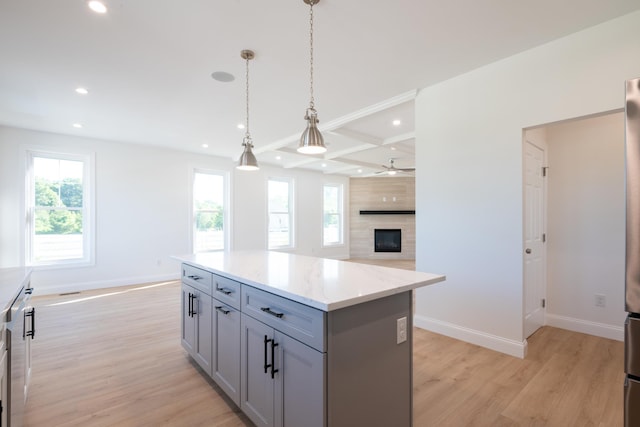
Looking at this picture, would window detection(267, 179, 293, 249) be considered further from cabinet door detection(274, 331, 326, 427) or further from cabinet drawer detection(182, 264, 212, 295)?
cabinet door detection(274, 331, 326, 427)

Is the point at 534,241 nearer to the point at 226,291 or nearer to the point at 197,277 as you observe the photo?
the point at 226,291

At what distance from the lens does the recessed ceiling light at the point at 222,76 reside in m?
2.99

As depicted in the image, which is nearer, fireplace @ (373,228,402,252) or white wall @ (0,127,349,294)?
white wall @ (0,127,349,294)

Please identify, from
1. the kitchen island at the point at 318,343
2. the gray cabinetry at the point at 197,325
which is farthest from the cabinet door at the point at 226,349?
the gray cabinetry at the point at 197,325

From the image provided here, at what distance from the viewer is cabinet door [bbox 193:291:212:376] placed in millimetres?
2211

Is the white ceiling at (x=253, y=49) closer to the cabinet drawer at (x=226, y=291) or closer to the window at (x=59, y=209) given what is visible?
the window at (x=59, y=209)

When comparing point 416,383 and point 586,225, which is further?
point 586,225

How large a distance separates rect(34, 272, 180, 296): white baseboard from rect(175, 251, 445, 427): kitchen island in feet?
15.1

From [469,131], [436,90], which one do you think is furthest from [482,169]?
[436,90]

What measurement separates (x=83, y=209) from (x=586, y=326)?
7402 mm

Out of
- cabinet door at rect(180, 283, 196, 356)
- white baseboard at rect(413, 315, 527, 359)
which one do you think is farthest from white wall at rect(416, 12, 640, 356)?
cabinet door at rect(180, 283, 196, 356)

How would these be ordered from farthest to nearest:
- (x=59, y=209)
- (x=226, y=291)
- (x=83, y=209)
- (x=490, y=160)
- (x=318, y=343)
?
(x=83, y=209) < (x=59, y=209) < (x=490, y=160) < (x=226, y=291) < (x=318, y=343)

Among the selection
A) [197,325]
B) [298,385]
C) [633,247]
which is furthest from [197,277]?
[633,247]

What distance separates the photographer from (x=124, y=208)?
18.4ft
